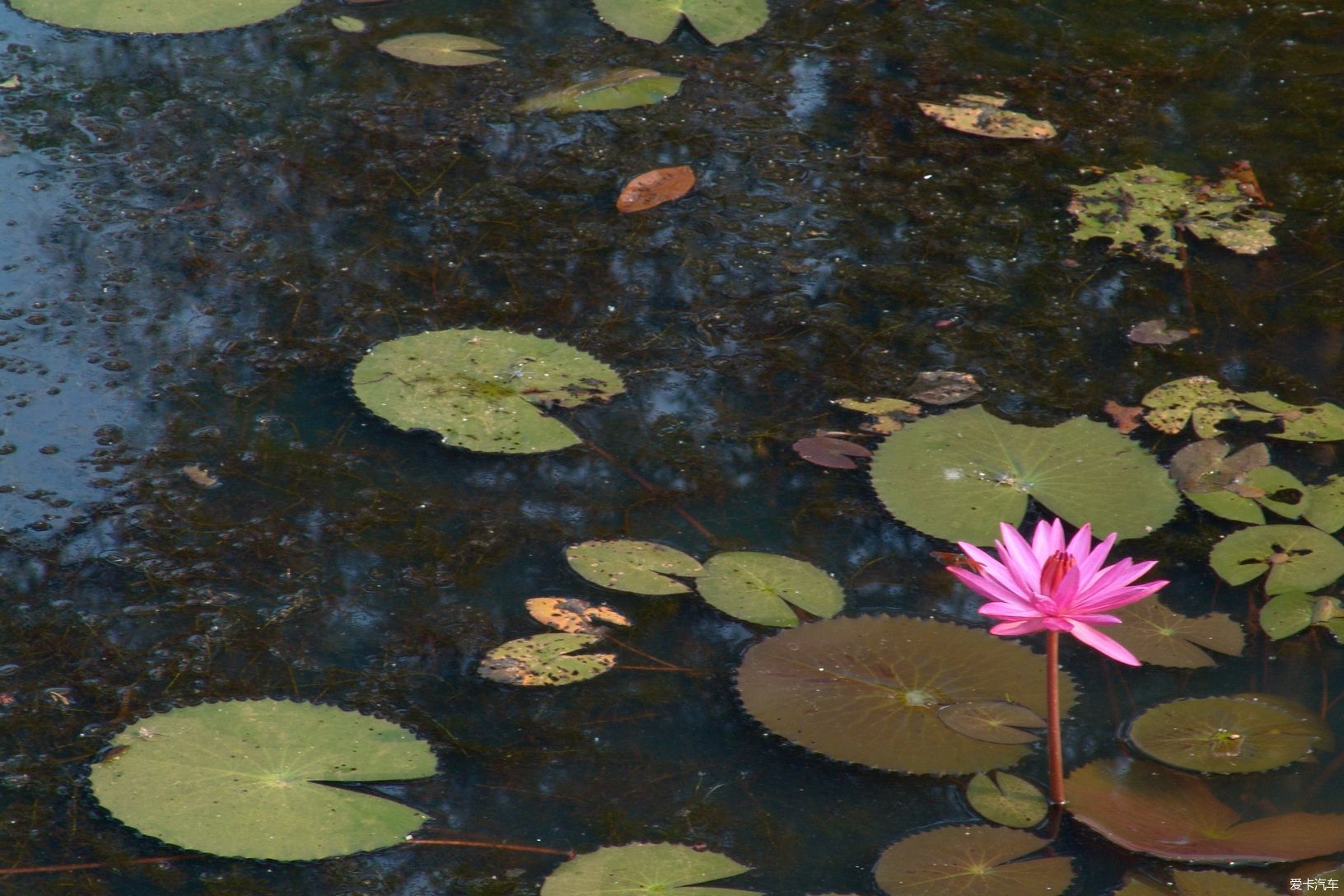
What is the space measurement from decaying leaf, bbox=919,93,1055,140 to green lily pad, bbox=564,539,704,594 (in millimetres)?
1861

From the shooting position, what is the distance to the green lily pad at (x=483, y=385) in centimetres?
252

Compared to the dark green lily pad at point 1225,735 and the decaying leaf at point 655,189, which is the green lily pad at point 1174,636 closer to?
the dark green lily pad at point 1225,735

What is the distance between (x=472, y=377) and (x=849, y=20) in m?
2.19

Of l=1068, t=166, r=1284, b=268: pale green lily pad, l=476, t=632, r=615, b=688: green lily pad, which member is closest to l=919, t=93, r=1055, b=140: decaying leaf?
l=1068, t=166, r=1284, b=268: pale green lily pad

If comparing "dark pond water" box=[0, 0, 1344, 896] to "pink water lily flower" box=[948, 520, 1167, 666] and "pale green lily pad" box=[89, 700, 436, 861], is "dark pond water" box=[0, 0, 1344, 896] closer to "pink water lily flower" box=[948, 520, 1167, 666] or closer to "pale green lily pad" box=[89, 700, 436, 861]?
"pale green lily pad" box=[89, 700, 436, 861]

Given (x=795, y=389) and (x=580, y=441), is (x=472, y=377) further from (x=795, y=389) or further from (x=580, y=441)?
(x=795, y=389)

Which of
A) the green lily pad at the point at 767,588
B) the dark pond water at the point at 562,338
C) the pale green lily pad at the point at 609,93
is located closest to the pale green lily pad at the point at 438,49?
the dark pond water at the point at 562,338

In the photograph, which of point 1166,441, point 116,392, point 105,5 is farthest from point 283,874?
point 105,5

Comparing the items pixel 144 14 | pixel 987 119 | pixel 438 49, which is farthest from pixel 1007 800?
pixel 144 14

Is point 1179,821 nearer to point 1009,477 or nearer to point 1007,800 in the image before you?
point 1007,800

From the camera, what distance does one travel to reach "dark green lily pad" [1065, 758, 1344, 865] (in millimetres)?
1738

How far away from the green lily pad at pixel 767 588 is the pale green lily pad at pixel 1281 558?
0.70 metres

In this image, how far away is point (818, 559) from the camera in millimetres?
2332

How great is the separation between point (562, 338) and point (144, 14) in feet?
6.75
